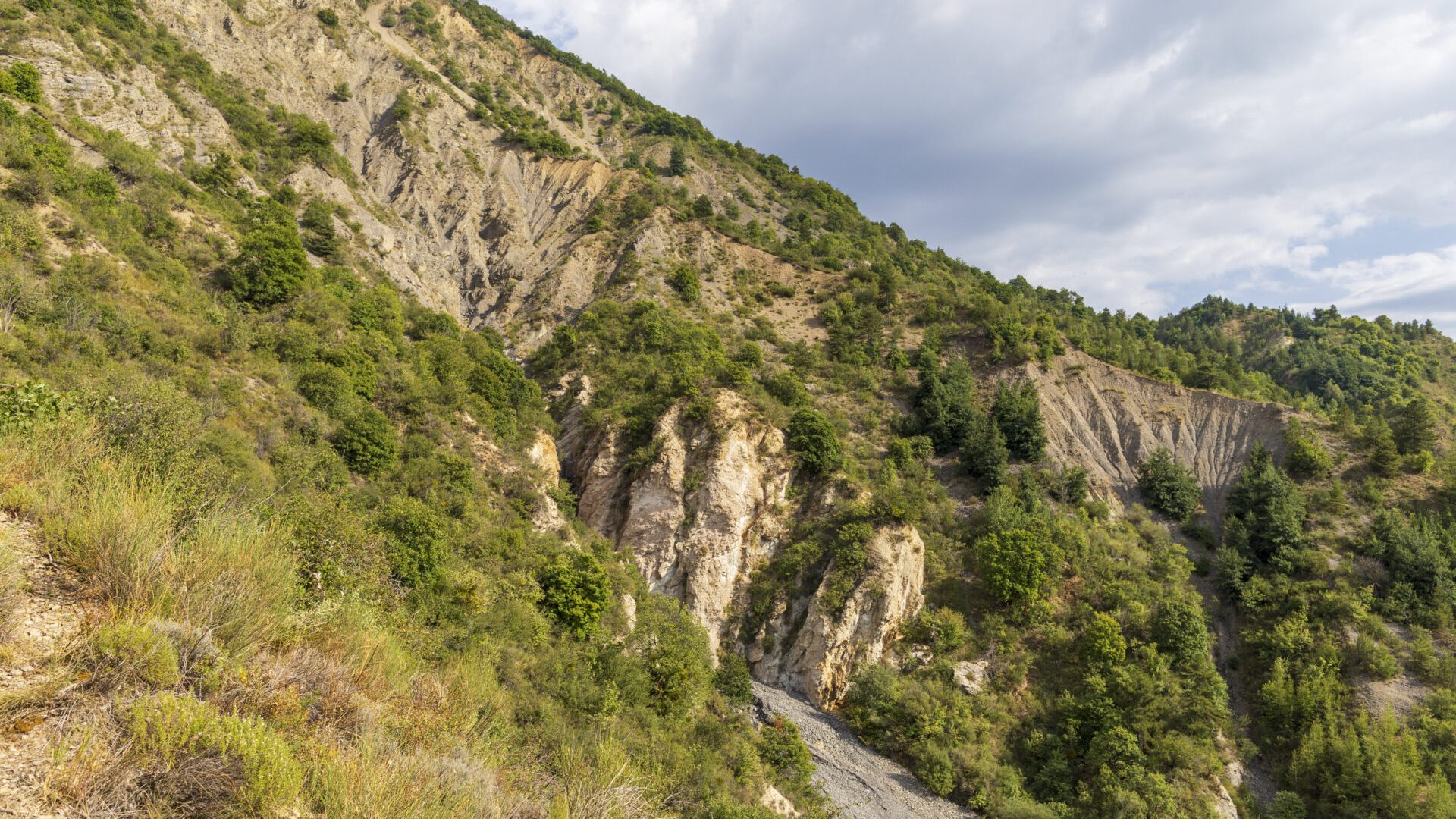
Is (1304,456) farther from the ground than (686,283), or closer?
closer

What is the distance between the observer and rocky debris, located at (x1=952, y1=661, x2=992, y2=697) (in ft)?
81.4

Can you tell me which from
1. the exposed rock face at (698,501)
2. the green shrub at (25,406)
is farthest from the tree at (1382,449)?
the green shrub at (25,406)

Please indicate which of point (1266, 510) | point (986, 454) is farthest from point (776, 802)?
point (1266, 510)

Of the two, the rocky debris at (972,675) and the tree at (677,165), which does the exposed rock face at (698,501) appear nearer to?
the rocky debris at (972,675)

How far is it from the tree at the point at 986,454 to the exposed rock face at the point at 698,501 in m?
11.1

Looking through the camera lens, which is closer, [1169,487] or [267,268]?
[267,268]

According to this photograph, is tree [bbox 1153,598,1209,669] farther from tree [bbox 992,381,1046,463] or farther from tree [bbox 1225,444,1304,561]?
tree [bbox 992,381,1046,463]

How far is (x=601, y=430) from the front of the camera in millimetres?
32188

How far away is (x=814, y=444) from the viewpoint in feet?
103

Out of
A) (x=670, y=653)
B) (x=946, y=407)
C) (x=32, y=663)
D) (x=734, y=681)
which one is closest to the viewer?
(x=32, y=663)

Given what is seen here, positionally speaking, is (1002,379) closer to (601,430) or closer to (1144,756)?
(1144,756)

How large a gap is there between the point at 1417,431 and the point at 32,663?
5066 centimetres

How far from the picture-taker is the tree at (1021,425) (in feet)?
115

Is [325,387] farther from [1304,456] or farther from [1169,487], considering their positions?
[1304,456]
